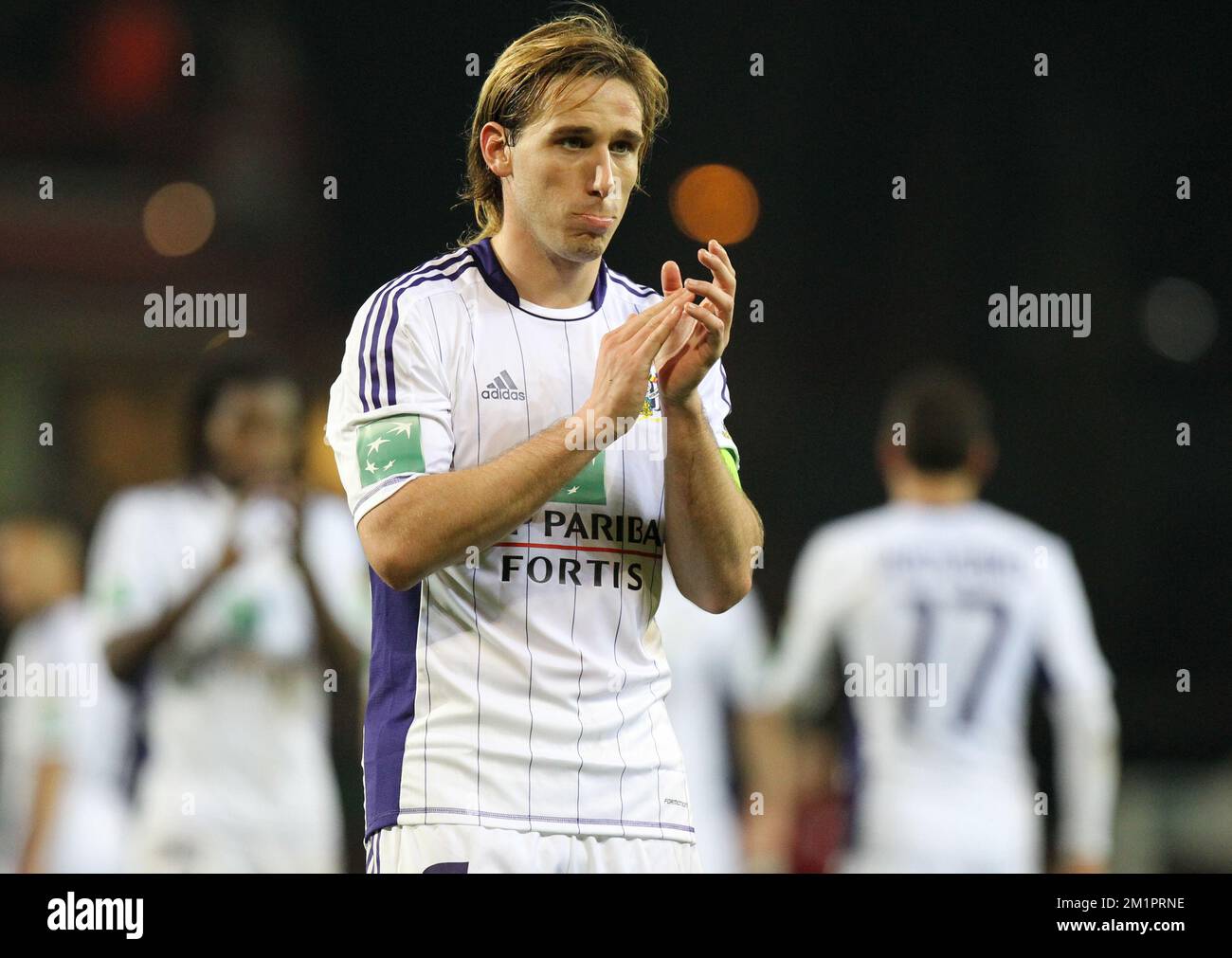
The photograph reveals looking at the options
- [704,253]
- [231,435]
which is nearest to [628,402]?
[704,253]

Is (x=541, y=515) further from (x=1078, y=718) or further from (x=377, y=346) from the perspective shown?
(x=1078, y=718)

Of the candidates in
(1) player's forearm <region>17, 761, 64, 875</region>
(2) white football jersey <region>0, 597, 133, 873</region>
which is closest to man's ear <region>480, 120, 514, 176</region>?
(2) white football jersey <region>0, 597, 133, 873</region>

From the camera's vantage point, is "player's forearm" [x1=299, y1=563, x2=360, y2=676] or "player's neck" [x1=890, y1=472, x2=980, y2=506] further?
"player's neck" [x1=890, y1=472, x2=980, y2=506]

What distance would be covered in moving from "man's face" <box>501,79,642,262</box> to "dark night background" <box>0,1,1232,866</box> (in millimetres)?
4906

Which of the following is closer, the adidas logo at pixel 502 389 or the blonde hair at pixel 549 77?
the adidas logo at pixel 502 389

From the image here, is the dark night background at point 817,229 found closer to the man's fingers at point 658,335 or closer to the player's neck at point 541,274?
the player's neck at point 541,274

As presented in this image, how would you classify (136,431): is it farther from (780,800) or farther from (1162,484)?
(1162,484)

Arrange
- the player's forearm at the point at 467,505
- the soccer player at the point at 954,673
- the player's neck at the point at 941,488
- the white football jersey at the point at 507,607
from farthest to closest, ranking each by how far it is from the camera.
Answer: the player's neck at the point at 941,488, the soccer player at the point at 954,673, the white football jersey at the point at 507,607, the player's forearm at the point at 467,505

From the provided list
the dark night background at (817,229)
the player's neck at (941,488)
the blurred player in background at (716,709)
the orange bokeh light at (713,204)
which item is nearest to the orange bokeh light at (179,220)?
the dark night background at (817,229)

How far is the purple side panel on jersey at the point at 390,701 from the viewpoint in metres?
2.68

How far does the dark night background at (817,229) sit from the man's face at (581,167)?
491 cm

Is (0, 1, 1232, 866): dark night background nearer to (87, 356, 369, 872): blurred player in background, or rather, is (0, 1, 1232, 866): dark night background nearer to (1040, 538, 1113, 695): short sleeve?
(1040, 538, 1113, 695): short sleeve

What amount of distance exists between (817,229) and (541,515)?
22.4 feet

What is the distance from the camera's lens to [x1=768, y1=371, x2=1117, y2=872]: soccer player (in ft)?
16.6
